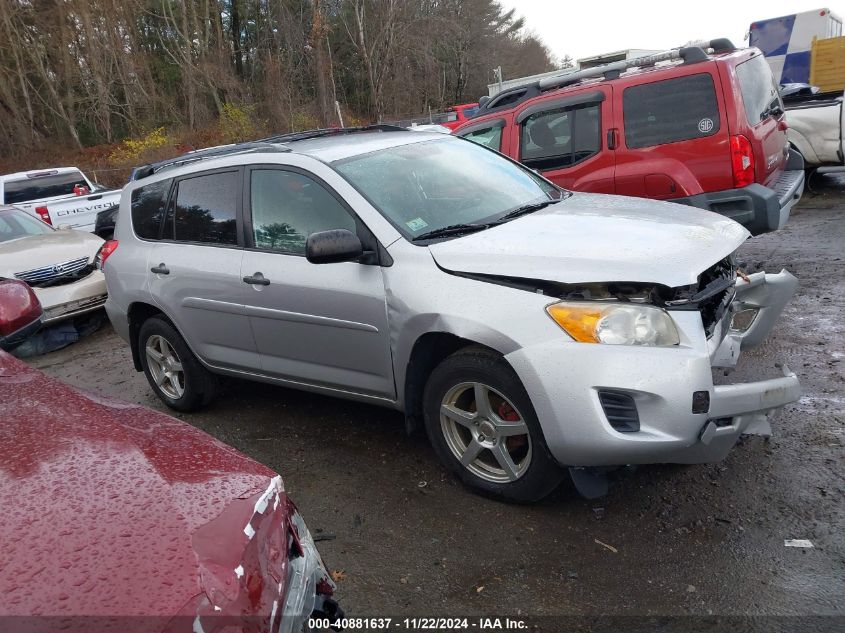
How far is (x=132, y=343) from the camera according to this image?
5359 mm

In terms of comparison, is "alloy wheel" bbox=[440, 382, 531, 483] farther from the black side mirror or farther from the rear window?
the rear window

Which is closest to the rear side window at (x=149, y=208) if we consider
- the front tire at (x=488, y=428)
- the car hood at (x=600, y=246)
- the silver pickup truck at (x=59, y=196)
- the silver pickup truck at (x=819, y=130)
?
the car hood at (x=600, y=246)

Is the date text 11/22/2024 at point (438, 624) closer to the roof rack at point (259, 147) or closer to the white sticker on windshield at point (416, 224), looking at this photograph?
the white sticker on windshield at point (416, 224)

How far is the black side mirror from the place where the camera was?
11.3ft

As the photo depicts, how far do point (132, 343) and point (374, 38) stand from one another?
104 ft

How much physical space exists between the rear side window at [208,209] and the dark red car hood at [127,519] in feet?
7.72

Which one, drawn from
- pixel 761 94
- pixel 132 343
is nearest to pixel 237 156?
pixel 132 343

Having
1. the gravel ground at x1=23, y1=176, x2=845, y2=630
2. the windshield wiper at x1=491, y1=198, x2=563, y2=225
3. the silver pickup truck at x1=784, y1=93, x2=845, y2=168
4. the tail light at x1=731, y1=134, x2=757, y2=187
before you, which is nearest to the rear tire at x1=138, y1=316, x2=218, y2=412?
the gravel ground at x1=23, y1=176, x2=845, y2=630

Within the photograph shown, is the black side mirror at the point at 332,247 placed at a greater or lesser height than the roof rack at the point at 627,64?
lesser

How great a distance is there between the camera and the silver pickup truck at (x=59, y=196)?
→ 11.4 metres

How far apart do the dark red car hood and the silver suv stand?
141cm

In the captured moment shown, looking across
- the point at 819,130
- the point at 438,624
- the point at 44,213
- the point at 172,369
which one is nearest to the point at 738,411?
the point at 438,624

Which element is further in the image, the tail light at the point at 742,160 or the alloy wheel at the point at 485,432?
the tail light at the point at 742,160

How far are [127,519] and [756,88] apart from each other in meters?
6.47
